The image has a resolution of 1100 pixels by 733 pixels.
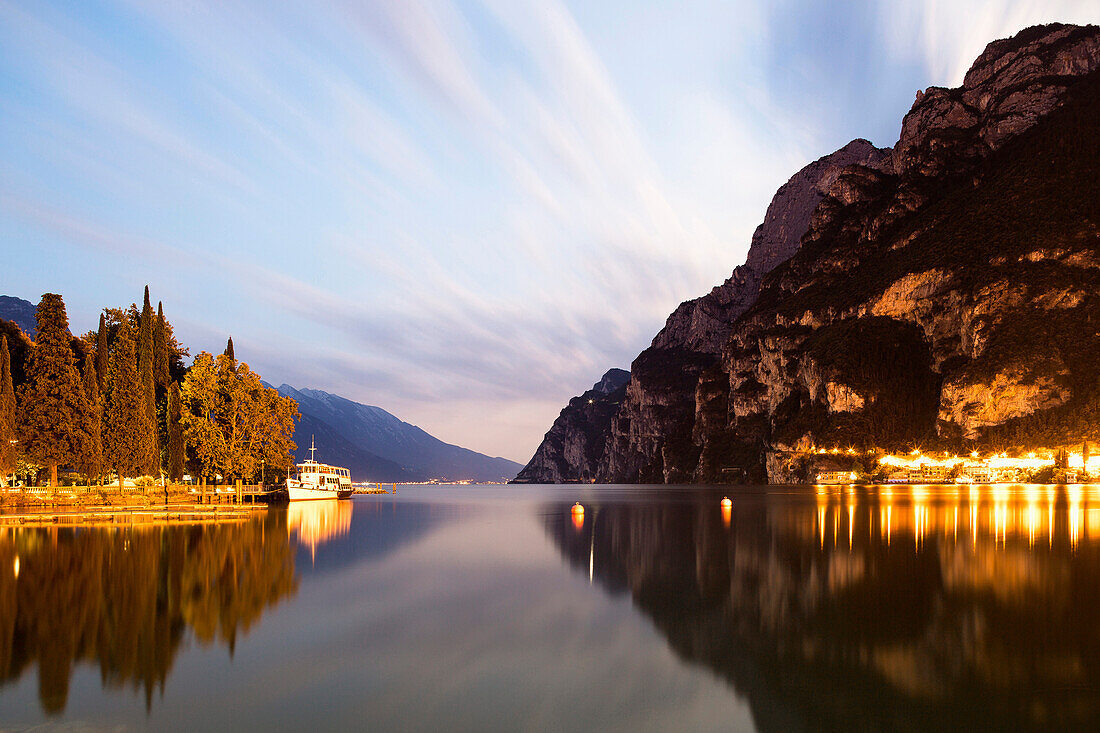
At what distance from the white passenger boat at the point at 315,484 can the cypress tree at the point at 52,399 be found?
35.8 m

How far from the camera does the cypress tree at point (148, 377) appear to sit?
61797 millimetres

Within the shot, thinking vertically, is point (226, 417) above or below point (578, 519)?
above

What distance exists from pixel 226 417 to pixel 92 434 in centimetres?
1447

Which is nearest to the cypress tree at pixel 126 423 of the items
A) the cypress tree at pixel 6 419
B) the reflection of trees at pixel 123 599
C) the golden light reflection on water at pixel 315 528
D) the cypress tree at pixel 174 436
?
the cypress tree at pixel 6 419

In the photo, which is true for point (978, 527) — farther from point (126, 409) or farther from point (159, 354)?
point (159, 354)

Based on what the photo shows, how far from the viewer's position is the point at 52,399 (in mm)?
54875

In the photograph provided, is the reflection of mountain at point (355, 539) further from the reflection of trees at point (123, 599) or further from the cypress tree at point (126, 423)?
the cypress tree at point (126, 423)

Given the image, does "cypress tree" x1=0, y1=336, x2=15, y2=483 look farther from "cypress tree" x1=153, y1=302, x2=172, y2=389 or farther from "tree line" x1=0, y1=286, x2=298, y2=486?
"cypress tree" x1=153, y1=302, x2=172, y2=389

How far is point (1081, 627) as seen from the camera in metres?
15.8

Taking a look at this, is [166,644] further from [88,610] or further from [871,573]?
[871,573]

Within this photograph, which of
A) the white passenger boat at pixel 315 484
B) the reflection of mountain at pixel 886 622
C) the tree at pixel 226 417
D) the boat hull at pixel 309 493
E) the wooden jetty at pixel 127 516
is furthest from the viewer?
the white passenger boat at pixel 315 484

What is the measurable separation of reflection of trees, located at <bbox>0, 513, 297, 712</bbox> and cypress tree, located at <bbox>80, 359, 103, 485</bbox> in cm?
2103

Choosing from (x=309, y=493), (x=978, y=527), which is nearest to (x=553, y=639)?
(x=978, y=527)

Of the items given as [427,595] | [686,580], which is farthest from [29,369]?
[686,580]
